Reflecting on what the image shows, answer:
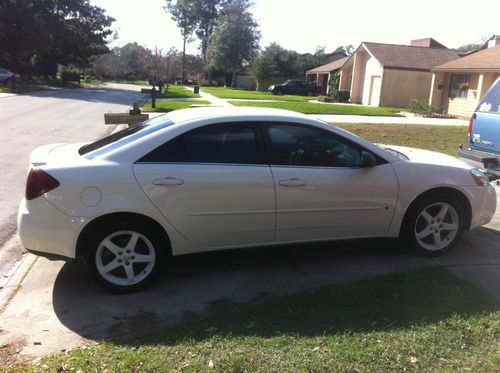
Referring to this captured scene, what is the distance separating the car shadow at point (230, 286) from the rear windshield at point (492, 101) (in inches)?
147

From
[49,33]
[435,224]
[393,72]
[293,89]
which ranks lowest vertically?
[435,224]

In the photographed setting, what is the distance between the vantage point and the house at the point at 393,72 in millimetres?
34906

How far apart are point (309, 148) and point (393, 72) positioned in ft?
106

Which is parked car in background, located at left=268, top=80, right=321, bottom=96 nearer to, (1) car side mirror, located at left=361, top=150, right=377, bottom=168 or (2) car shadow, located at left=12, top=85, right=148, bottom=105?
(2) car shadow, located at left=12, top=85, right=148, bottom=105

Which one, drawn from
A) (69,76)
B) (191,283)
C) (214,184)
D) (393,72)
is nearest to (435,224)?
(214,184)

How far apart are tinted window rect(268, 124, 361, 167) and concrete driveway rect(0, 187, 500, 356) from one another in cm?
102

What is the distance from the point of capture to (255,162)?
447 centimetres

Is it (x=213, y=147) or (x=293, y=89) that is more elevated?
(x=293, y=89)

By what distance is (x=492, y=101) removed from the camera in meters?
8.20

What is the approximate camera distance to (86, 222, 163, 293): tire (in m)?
4.14

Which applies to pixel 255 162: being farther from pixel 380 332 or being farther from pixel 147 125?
pixel 380 332

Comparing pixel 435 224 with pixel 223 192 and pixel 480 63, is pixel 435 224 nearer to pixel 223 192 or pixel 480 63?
pixel 223 192

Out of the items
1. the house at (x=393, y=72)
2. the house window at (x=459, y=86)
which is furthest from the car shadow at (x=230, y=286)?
the house at (x=393, y=72)

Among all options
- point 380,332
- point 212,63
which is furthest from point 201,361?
point 212,63
